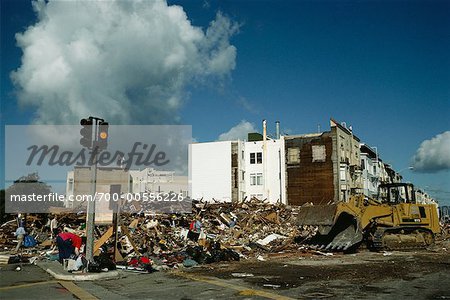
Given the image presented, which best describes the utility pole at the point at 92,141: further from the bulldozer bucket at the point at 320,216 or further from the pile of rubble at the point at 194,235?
the bulldozer bucket at the point at 320,216

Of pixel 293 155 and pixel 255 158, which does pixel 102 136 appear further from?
pixel 255 158

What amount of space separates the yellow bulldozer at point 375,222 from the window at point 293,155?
33226mm

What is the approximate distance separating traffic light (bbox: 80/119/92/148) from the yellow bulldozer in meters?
11.4

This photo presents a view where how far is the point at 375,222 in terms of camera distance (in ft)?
64.9

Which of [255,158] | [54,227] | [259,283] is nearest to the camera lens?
[259,283]

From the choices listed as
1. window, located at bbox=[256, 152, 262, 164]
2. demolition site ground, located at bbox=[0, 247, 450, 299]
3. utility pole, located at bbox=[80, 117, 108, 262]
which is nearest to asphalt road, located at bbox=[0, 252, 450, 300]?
demolition site ground, located at bbox=[0, 247, 450, 299]

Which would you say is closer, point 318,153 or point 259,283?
point 259,283

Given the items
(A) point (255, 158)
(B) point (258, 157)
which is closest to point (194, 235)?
(B) point (258, 157)

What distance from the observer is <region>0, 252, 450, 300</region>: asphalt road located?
8.84 meters

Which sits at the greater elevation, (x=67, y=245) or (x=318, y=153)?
(x=318, y=153)

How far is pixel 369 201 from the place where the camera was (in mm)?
20734

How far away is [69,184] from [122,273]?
62.3 metres

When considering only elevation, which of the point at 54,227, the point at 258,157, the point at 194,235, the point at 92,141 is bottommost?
the point at 194,235

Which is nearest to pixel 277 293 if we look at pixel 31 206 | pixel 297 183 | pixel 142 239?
pixel 142 239
